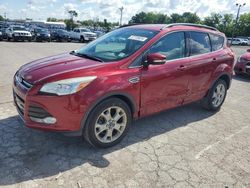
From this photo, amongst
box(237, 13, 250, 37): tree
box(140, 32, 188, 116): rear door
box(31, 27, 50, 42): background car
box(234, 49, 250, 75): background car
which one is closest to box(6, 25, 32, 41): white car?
box(31, 27, 50, 42): background car

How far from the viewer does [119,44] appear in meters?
4.42

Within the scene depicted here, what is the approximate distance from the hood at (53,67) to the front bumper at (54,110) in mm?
210

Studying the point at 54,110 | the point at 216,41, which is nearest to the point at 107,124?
the point at 54,110

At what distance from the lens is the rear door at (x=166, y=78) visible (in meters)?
4.02

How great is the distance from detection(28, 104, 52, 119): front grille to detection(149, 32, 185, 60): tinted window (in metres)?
1.84

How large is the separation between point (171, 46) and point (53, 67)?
201 cm

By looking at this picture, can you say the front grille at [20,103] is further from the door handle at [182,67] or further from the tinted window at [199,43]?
the tinted window at [199,43]

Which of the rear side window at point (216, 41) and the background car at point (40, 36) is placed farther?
the background car at point (40, 36)

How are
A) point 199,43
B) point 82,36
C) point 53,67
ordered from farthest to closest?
point 82,36 → point 199,43 → point 53,67

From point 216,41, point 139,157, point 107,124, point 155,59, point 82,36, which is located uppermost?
point 216,41

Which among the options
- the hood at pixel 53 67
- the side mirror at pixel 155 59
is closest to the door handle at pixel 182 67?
the side mirror at pixel 155 59

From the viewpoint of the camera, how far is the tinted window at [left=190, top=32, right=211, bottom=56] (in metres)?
4.85

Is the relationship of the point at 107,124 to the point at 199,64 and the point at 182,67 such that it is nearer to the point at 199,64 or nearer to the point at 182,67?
the point at 182,67

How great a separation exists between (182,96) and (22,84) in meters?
2.74
